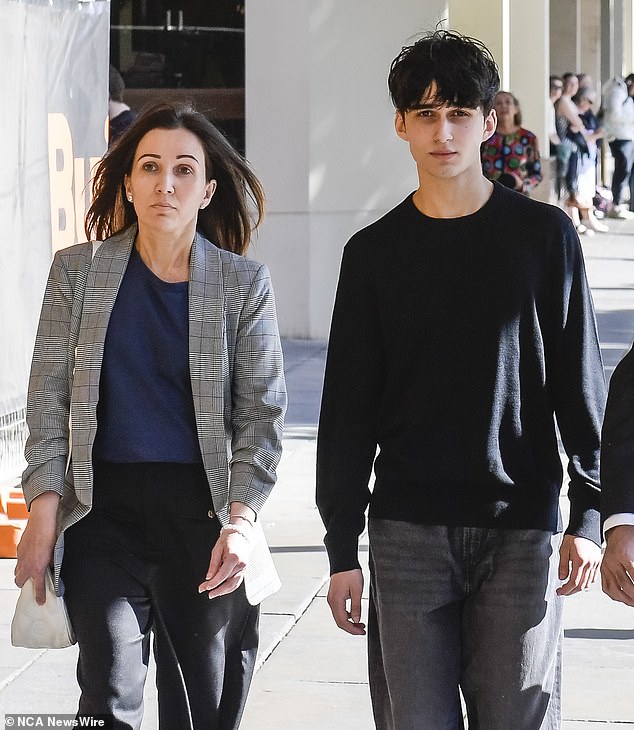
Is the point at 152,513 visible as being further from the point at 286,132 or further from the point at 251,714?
the point at 286,132

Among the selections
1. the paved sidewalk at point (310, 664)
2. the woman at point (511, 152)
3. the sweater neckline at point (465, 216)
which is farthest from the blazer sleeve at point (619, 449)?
the woman at point (511, 152)

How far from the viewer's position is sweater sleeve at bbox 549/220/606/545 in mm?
3115

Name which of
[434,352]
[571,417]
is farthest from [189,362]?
→ [571,417]

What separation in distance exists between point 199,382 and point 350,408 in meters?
0.40

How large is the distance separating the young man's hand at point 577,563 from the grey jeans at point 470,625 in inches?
0.9

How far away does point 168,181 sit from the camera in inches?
140

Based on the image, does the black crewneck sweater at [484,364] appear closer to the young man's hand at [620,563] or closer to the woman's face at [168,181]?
the young man's hand at [620,563]

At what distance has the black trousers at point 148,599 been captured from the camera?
3.33 meters

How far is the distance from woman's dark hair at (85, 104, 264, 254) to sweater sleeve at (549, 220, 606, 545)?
949mm

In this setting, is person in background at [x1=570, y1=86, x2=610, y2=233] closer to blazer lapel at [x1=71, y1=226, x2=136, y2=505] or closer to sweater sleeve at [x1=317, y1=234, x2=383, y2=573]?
blazer lapel at [x1=71, y1=226, x2=136, y2=505]

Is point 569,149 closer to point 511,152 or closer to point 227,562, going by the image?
point 511,152

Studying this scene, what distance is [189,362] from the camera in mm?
3447

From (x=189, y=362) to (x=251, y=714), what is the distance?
176 cm

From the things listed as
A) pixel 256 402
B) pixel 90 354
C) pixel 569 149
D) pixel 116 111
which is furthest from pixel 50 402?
pixel 569 149
